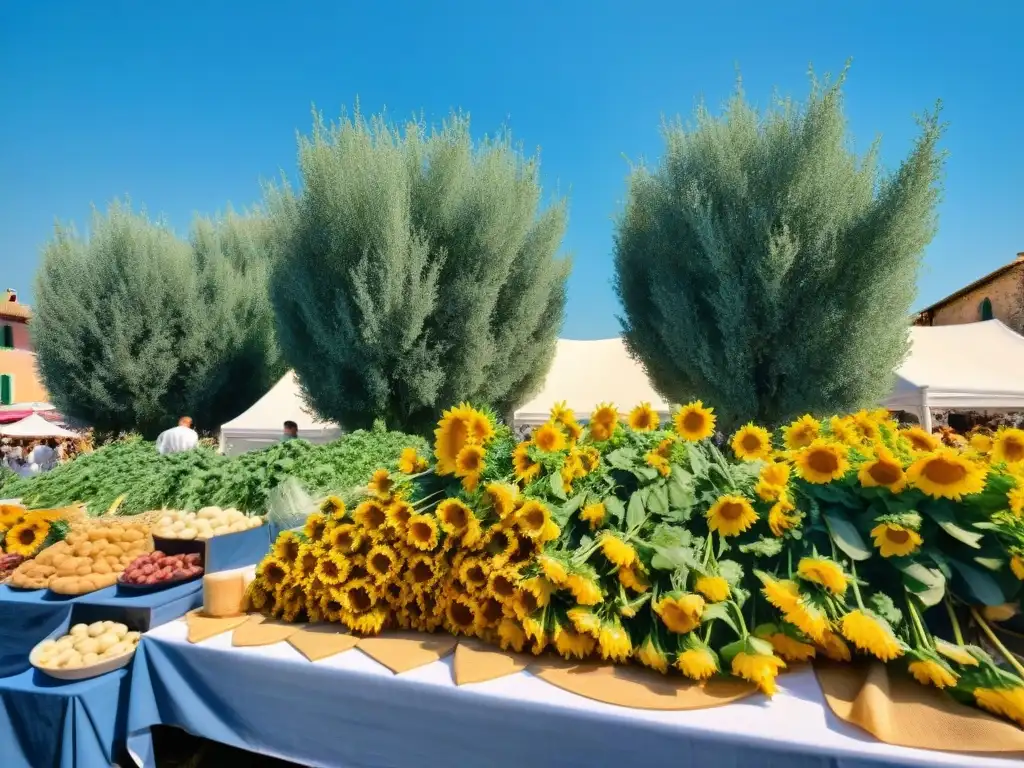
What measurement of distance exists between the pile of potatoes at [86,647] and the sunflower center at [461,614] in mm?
1278

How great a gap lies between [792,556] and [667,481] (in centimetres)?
41

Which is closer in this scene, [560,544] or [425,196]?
[560,544]

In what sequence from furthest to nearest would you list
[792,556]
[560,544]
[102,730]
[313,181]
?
[313,181]
[102,730]
[560,544]
[792,556]

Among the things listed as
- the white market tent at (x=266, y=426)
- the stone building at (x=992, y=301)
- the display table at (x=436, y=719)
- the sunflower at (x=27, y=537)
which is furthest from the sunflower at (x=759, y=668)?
the stone building at (x=992, y=301)

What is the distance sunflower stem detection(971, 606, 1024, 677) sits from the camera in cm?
136

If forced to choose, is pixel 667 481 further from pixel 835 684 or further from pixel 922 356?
pixel 922 356

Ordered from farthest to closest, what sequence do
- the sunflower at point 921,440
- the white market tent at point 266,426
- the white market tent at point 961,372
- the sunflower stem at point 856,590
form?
the white market tent at point 266,426 < the white market tent at point 961,372 < the sunflower at point 921,440 < the sunflower stem at point 856,590

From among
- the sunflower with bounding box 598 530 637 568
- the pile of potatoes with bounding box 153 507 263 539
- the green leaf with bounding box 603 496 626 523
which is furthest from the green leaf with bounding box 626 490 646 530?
the pile of potatoes with bounding box 153 507 263 539

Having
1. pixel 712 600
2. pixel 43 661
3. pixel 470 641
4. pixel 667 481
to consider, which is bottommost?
pixel 43 661

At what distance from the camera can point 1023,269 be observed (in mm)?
21406

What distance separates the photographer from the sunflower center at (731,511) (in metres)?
1.71

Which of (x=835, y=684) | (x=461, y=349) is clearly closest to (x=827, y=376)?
(x=461, y=349)

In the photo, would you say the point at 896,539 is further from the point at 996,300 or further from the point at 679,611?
the point at 996,300

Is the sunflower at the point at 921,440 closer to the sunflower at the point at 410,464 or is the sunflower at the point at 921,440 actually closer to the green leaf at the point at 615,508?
the green leaf at the point at 615,508
